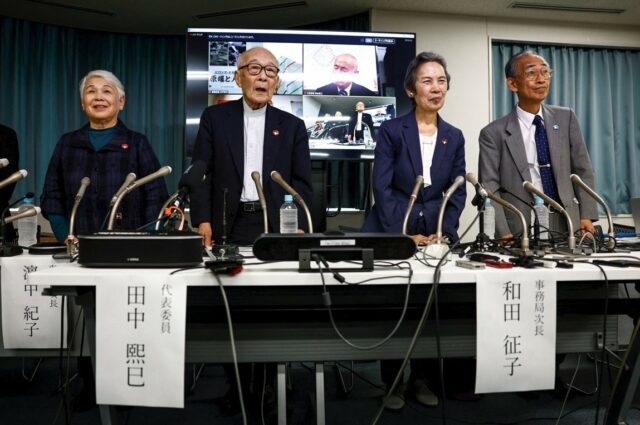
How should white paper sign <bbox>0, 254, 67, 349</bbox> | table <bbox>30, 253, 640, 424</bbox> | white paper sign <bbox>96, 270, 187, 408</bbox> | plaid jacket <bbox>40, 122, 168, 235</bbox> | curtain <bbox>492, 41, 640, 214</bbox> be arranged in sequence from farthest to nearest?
1. curtain <bbox>492, 41, 640, 214</bbox>
2. plaid jacket <bbox>40, 122, 168, 235</bbox>
3. white paper sign <bbox>0, 254, 67, 349</bbox>
4. table <bbox>30, 253, 640, 424</bbox>
5. white paper sign <bbox>96, 270, 187, 408</bbox>

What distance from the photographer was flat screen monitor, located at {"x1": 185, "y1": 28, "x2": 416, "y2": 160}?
367cm

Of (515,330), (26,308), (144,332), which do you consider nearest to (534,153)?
(515,330)

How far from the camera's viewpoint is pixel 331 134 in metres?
3.71

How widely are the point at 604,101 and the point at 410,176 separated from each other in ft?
11.1

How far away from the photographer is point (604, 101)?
4625mm

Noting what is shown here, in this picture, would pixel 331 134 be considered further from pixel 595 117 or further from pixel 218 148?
pixel 595 117

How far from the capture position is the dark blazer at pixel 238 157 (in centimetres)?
225

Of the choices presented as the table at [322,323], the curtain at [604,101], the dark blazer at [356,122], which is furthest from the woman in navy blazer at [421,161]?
the curtain at [604,101]

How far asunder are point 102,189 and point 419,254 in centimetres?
150

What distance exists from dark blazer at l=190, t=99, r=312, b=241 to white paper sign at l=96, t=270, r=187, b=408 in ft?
3.61

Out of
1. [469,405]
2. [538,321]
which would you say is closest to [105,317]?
[538,321]

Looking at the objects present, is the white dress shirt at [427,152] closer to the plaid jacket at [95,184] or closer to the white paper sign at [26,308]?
the plaid jacket at [95,184]

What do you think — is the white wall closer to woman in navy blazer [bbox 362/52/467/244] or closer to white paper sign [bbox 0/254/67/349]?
woman in navy blazer [bbox 362/52/467/244]

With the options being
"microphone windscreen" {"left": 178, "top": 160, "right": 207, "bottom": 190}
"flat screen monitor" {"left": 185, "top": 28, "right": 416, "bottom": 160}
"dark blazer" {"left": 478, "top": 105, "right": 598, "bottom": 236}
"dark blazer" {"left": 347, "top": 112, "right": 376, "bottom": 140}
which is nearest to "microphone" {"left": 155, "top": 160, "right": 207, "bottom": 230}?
"microphone windscreen" {"left": 178, "top": 160, "right": 207, "bottom": 190}
